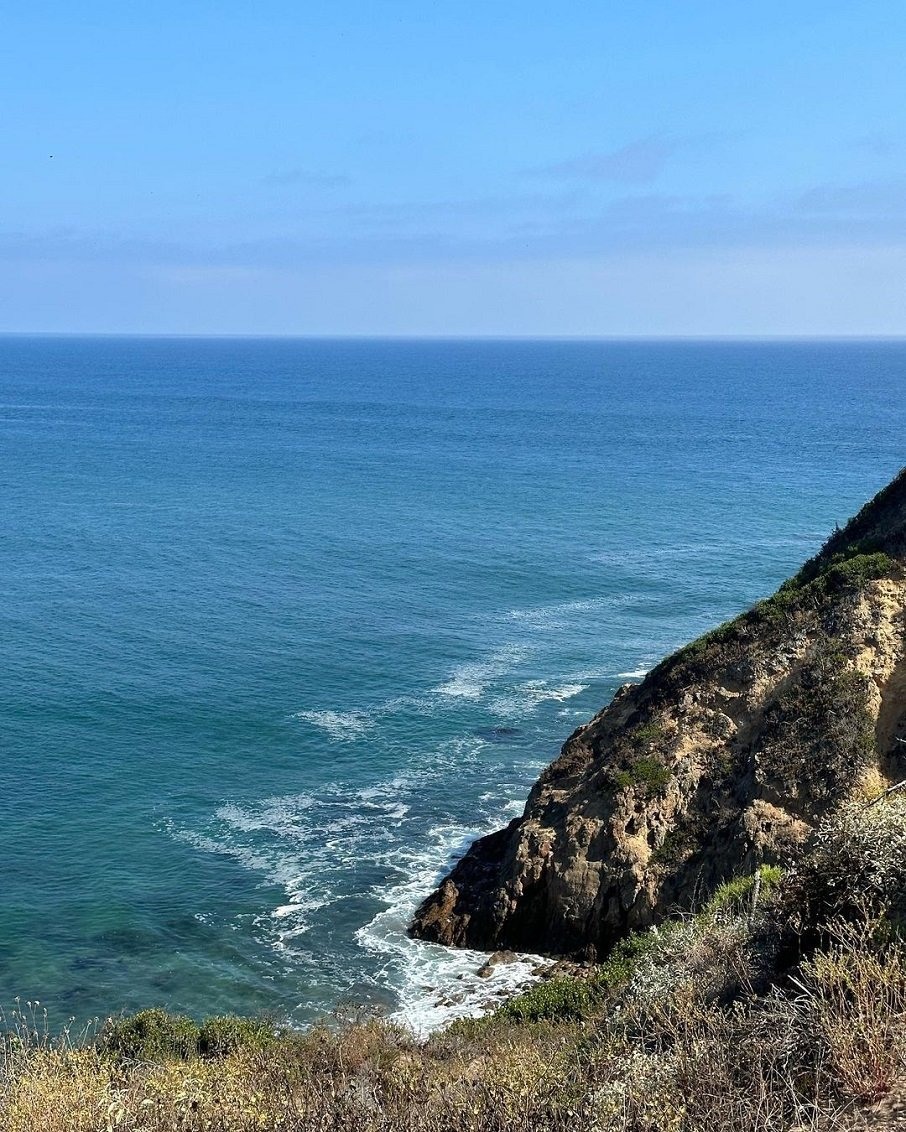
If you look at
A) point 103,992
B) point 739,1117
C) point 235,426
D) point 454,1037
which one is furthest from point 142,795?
point 235,426

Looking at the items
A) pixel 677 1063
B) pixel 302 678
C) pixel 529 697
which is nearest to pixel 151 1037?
pixel 677 1063

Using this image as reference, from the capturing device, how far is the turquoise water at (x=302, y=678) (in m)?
32.5

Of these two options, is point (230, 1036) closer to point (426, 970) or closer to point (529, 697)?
point (426, 970)

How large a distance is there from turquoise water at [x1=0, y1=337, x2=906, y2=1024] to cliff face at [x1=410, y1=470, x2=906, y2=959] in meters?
2.73

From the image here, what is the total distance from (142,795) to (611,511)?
60179 mm

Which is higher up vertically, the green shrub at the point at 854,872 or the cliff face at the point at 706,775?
the green shrub at the point at 854,872

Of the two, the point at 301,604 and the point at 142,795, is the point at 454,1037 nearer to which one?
the point at 142,795

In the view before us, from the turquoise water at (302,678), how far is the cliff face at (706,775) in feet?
8.97

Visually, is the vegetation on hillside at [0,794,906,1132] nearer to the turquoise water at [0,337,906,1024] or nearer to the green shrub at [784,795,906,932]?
the green shrub at [784,795,906,932]

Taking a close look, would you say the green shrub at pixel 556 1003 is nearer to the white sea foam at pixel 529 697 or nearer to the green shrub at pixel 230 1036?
the green shrub at pixel 230 1036

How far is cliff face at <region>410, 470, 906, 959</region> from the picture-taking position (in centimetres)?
3056

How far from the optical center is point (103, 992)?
98.3 feet

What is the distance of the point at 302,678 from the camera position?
51.8m

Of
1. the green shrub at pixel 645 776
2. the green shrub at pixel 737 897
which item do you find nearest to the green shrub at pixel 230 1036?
the green shrub at pixel 737 897
